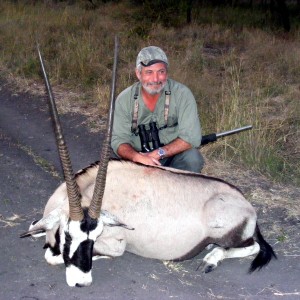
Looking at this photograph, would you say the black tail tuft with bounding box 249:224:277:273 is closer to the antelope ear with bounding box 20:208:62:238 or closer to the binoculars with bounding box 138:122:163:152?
the binoculars with bounding box 138:122:163:152

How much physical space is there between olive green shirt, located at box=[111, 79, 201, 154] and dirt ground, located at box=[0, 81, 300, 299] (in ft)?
3.03

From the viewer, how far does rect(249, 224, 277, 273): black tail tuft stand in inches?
186

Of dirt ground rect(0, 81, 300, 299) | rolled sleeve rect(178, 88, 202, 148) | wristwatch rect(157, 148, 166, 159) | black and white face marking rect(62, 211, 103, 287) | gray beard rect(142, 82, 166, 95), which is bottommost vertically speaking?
dirt ground rect(0, 81, 300, 299)

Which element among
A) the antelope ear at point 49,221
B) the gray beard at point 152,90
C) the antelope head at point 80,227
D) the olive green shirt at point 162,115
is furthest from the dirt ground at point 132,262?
the gray beard at point 152,90

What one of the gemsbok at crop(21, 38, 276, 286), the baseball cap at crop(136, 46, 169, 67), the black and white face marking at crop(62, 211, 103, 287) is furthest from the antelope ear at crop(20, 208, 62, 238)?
the baseball cap at crop(136, 46, 169, 67)

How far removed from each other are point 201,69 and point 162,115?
515cm

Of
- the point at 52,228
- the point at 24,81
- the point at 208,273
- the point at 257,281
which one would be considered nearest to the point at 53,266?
the point at 52,228

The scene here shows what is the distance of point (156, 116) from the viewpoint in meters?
5.70

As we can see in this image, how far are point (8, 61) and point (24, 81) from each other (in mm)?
1325

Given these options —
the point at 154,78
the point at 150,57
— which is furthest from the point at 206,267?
the point at 150,57

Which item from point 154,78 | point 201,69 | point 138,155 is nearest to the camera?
point 138,155

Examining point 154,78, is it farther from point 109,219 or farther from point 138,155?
point 109,219

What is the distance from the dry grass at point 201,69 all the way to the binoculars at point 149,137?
1447mm

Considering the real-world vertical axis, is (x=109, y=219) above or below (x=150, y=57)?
below
